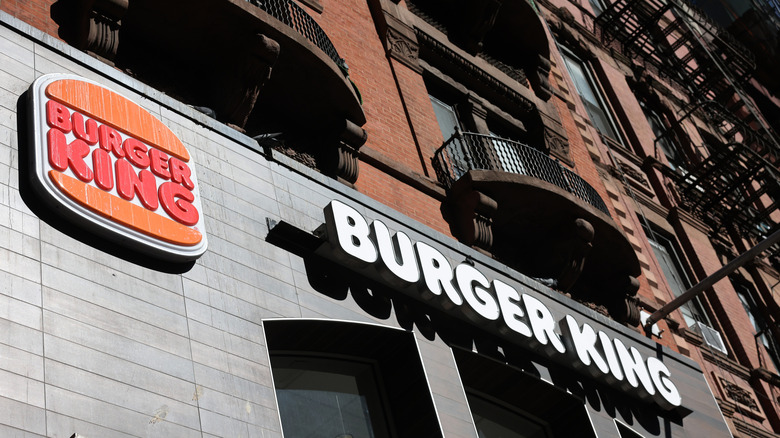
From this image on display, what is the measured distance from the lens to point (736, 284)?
2644 centimetres

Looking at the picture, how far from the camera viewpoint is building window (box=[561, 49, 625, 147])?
87.8 ft

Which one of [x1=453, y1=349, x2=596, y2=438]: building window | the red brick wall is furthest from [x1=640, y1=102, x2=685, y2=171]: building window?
the red brick wall

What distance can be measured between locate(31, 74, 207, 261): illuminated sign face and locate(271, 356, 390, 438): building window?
7.21ft

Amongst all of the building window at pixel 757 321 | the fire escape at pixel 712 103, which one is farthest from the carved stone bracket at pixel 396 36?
the building window at pixel 757 321

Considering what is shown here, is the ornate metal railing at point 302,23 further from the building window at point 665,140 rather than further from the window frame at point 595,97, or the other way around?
the building window at point 665,140

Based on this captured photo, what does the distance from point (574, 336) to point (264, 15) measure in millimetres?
6660

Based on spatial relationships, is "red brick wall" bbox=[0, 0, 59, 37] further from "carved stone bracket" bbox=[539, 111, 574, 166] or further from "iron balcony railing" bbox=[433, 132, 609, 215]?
"carved stone bracket" bbox=[539, 111, 574, 166]

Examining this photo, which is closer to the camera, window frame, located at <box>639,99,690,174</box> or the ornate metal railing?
the ornate metal railing

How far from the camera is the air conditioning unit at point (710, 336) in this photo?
22.0 m

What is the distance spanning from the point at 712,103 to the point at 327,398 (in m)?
24.0

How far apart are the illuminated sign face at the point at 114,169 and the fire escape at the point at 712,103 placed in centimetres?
1886

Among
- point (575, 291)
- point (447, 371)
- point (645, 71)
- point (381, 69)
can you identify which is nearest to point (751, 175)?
point (645, 71)

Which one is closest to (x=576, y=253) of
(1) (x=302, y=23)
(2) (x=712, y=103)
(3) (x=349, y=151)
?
(3) (x=349, y=151)

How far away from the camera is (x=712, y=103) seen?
32000 millimetres
